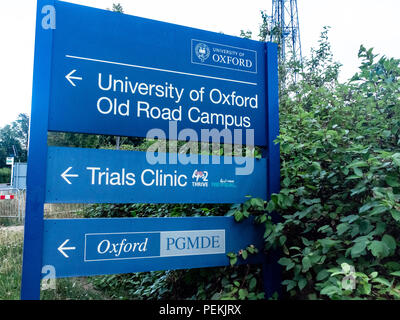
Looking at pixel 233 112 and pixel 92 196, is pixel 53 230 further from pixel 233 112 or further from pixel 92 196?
pixel 233 112

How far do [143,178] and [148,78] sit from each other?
83 cm

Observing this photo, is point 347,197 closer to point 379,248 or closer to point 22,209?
point 379,248

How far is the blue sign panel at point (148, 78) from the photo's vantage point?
261 centimetres

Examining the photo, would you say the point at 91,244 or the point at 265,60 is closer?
the point at 91,244

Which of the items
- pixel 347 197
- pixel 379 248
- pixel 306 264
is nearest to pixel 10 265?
pixel 306 264

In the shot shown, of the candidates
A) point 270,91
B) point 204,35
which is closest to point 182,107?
point 204,35

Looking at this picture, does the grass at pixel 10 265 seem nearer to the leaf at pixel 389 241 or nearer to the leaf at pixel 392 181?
the leaf at pixel 389 241

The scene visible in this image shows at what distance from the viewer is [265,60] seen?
3.38 metres

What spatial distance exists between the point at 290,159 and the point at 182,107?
1284 mm

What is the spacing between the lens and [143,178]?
8.84 ft

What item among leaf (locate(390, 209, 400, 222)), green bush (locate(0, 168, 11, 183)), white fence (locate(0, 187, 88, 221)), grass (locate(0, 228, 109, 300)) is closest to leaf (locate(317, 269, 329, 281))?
leaf (locate(390, 209, 400, 222))

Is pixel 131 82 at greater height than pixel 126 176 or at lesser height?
greater

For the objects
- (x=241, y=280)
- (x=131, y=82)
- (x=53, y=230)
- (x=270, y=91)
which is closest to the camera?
(x=53, y=230)

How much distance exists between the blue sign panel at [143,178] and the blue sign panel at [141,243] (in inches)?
6.9
